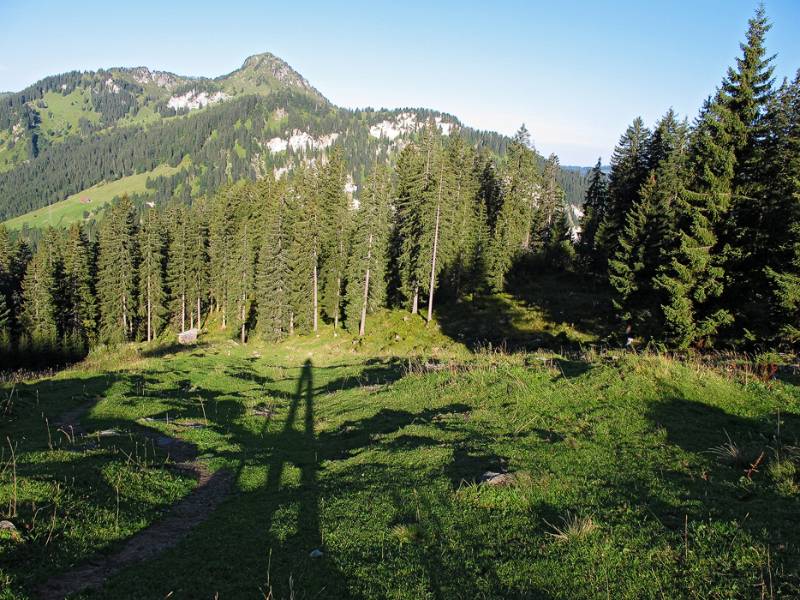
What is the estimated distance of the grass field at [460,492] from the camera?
250 inches

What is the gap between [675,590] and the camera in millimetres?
5664

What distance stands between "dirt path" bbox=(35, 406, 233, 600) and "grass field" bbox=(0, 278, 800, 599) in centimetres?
20

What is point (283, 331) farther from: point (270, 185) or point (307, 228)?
point (270, 185)

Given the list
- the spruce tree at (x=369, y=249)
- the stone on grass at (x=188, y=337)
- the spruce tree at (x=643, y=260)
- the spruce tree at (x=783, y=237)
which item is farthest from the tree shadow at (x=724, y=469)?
the stone on grass at (x=188, y=337)

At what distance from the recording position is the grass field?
6.35 m

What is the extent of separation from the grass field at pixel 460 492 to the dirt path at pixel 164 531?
0.20 metres

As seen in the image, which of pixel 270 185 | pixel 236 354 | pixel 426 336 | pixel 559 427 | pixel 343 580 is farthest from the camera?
pixel 270 185

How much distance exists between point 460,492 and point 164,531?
19.7 ft

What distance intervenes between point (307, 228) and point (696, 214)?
3973 cm

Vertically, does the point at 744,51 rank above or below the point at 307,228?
above

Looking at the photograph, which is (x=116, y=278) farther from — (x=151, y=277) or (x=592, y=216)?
(x=592, y=216)

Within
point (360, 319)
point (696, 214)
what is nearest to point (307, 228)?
point (360, 319)

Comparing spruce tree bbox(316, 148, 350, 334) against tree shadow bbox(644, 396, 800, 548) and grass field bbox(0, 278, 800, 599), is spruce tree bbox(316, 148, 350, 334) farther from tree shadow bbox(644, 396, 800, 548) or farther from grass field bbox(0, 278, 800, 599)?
tree shadow bbox(644, 396, 800, 548)

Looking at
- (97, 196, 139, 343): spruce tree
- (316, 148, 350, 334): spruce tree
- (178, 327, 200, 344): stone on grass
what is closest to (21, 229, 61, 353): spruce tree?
(97, 196, 139, 343): spruce tree
